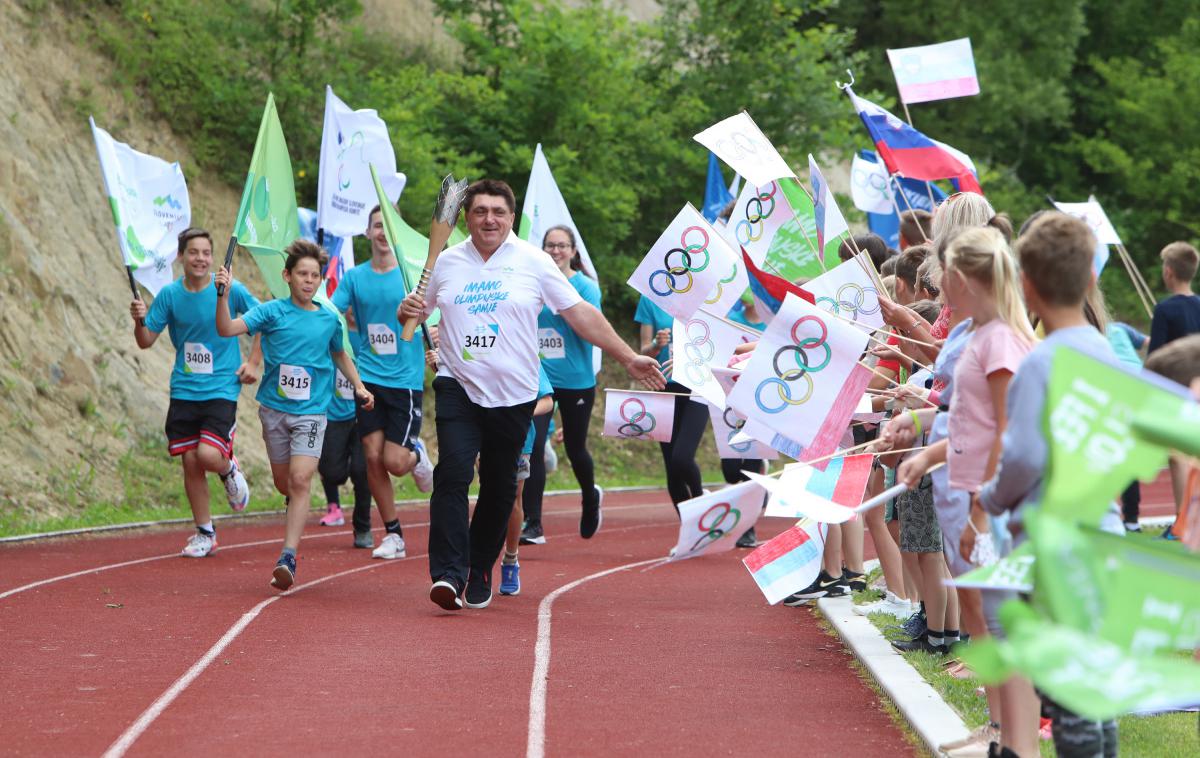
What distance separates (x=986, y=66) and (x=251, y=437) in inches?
983

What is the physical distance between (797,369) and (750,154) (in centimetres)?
161

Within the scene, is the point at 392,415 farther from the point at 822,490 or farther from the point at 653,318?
the point at 822,490

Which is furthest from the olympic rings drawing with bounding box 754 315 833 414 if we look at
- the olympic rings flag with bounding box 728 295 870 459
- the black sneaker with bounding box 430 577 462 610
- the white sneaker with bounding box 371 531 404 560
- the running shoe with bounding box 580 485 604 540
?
the running shoe with bounding box 580 485 604 540

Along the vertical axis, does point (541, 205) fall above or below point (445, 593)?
above

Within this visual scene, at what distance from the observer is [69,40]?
21266 mm

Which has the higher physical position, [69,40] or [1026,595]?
[69,40]

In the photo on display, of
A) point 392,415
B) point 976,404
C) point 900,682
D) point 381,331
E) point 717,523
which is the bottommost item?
point 900,682

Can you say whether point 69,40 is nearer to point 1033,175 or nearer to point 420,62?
point 420,62

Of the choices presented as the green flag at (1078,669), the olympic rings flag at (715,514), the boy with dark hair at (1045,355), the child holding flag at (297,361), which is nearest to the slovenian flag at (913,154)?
the child holding flag at (297,361)

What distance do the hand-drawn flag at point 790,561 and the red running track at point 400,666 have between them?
0.54 meters

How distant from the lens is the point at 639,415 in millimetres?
12234

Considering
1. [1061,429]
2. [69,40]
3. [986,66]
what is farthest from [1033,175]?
[1061,429]

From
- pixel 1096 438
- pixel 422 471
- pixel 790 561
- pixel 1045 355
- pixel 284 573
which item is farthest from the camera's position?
pixel 422 471

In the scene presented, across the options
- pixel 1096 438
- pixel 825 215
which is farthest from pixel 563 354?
pixel 1096 438
